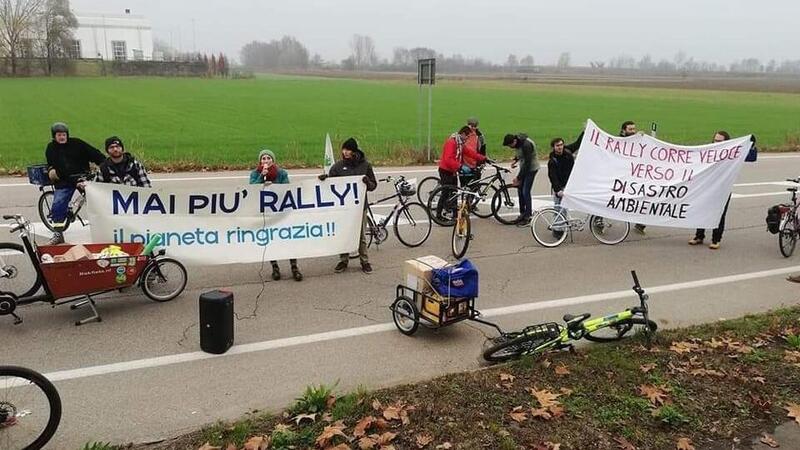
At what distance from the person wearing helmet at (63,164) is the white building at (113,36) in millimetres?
146701

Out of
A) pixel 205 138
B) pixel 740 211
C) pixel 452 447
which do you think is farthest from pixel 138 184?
pixel 205 138

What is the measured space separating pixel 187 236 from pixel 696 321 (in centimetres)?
628

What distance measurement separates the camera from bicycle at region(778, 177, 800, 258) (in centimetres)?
1012

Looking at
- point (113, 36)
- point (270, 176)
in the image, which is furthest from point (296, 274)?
point (113, 36)

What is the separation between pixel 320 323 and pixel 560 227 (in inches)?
212

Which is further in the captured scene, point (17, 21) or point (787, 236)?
point (17, 21)

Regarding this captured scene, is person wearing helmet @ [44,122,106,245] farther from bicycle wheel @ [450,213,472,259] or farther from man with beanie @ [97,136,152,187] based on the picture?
bicycle wheel @ [450,213,472,259]

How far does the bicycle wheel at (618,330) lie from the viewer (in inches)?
248

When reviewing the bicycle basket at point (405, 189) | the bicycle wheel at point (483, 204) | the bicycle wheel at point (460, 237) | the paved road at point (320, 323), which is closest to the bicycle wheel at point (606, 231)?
the paved road at point (320, 323)

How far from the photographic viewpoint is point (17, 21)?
105375 millimetres

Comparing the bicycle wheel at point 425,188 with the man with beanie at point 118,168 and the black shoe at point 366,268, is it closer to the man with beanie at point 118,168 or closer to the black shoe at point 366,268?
the black shoe at point 366,268

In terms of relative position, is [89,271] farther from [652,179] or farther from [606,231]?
[652,179]

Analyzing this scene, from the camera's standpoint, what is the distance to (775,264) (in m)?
9.82

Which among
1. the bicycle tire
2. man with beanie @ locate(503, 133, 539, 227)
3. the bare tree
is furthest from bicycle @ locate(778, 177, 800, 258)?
the bare tree
